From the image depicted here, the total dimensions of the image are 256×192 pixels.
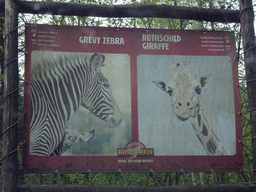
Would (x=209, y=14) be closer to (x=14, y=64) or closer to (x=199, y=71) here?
(x=199, y=71)

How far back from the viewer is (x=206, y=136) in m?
4.50

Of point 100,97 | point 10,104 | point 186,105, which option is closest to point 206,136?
point 186,105

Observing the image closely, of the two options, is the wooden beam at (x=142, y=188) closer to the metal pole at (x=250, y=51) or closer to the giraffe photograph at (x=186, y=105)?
the giraffe photograph at (x=186, y=105)

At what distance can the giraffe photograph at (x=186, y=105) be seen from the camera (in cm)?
444

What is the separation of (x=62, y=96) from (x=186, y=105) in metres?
1.65

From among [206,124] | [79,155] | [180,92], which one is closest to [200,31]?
[180,92]

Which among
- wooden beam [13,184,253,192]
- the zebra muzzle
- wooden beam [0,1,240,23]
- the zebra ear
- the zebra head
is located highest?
wooden beam [0,1,240,23]

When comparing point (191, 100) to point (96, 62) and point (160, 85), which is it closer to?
point (160, 85)

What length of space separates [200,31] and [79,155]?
7.79 ft

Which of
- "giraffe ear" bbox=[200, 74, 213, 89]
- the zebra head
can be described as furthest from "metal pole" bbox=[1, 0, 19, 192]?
"giraffe ear" bbox=[200, 74, 213, 89]

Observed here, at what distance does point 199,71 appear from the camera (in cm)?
465

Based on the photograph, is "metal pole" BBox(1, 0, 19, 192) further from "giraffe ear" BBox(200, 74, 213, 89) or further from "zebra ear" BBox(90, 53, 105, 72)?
"giraffe ear" BBox(200, 74, 213, 89)

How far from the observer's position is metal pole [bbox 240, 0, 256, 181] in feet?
15.0

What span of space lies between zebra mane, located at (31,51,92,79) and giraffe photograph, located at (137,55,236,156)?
787 mm
